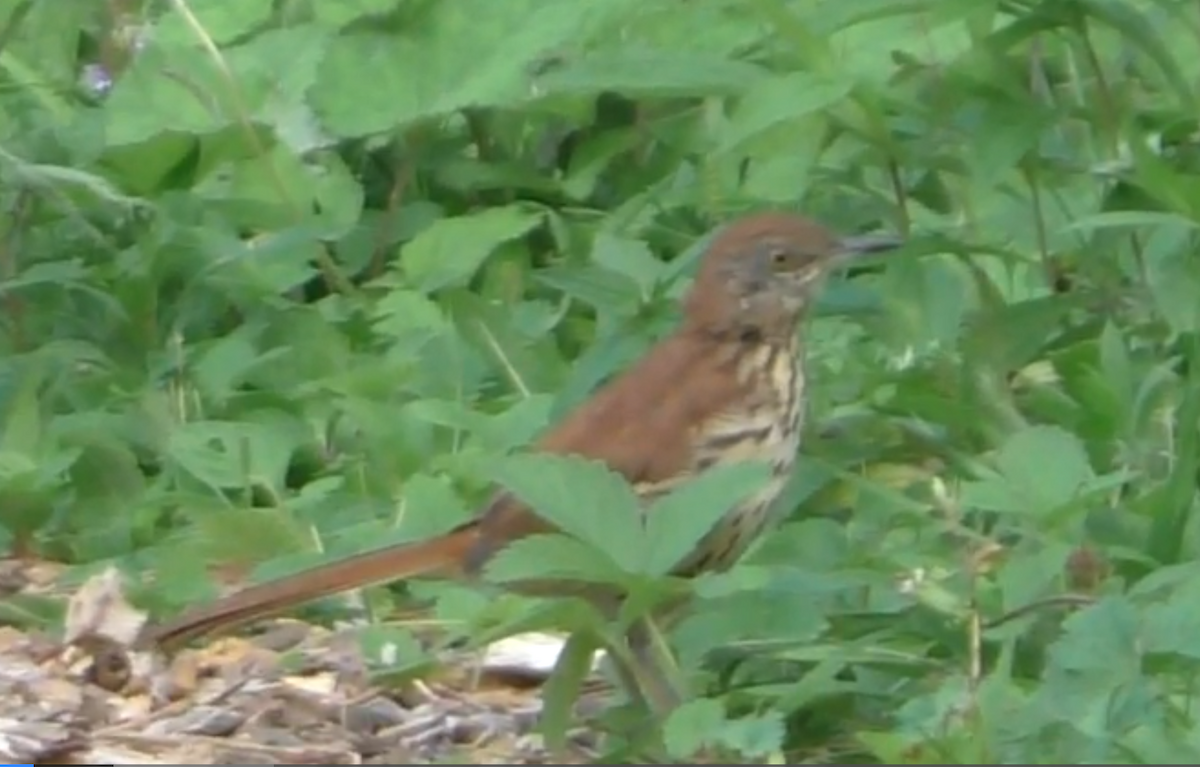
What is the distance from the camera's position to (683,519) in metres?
4.30

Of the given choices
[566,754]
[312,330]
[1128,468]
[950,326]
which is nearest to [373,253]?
[312,330]

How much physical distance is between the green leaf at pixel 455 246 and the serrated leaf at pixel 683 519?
2.40 meters

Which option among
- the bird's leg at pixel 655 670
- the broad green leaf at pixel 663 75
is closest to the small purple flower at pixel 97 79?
the broad green leaf at pixel 663 75

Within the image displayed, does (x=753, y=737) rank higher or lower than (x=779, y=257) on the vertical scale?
lower

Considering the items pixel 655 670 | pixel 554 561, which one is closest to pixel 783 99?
pixel 655 670

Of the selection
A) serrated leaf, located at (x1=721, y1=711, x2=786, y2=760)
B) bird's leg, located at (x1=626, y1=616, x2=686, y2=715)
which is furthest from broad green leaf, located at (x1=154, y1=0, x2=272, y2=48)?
serrated leaf, located at (x1=721, y1=711, x2=786, y2=760)

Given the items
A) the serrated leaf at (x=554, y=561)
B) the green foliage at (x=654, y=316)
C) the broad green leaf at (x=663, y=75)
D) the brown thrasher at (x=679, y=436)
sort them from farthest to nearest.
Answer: the broad green leaf at (x=663, y=75)
the brown thrasher at (x=679, y=436)
the green foliage at (x=654, y=316)
the serrated leaf at (x=554, y=561)

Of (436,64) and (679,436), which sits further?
(436,64)

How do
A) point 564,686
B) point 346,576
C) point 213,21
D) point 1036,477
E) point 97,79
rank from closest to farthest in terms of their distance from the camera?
1. point 564,686
2. point 1036,477
3. point 346,576
4. point 213,21
5. point 97,79

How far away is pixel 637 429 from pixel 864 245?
798 mm

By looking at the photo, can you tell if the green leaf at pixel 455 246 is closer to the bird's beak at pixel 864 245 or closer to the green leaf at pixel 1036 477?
the bird's beak at pixel 864 245

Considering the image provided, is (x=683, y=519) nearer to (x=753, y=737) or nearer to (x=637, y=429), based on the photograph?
(x=753, y=737)

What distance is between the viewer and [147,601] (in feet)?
18.0

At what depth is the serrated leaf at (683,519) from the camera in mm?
4297
